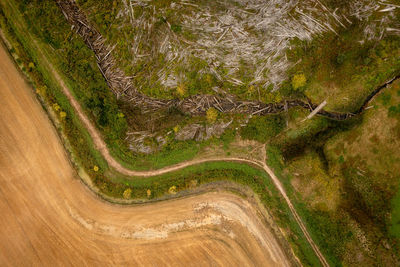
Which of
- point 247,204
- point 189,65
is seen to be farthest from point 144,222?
point 189,65

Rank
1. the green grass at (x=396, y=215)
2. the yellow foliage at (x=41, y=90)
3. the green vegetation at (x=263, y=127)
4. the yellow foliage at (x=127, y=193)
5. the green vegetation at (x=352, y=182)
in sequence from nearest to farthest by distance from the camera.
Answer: the green vegetation at (x=352, y=182) < the green grass at (x=396, y=215) < the yellow foliage at (x=41, y=90) < the yellow foliage at (x=127, y=193) < the green vegetation at (x=263, y=127)

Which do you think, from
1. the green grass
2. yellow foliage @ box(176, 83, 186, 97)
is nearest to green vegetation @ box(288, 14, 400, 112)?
the green grass

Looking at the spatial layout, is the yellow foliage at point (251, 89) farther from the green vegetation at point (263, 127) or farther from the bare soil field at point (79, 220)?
the bare soil field at point (79, 220)

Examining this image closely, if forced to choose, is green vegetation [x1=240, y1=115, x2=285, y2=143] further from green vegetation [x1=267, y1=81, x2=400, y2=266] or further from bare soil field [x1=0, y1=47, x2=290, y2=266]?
bare soil field [x1=0, y1=47, x2=290, y2=266]

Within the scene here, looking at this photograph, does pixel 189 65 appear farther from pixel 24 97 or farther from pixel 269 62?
pixel 24 97

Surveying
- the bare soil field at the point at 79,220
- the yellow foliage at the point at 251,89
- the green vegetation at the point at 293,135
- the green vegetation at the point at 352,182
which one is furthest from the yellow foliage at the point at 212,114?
the green vegetation at the point at 352,182

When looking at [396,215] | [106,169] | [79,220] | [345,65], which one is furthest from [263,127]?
[79,220]

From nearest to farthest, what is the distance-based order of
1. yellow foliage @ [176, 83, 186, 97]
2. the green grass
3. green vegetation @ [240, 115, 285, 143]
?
1. yellow foliage @ [176, 83, 186, 97]
2. the green grass
3. green vegetation @ [240, 115, 285, 143]
